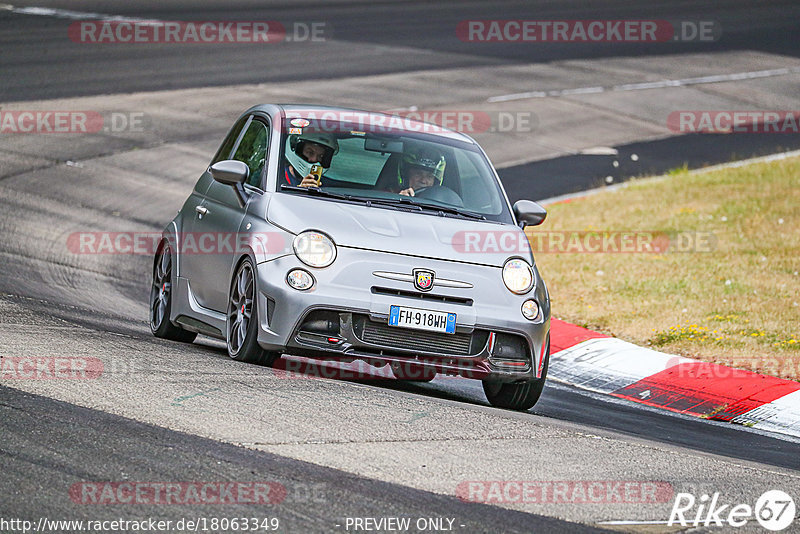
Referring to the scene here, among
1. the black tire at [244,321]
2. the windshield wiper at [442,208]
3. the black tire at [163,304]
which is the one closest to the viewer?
the black tire at [244,321]

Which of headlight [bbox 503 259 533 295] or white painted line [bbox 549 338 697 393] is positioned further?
white painted line [bbox 549 338 697 393]

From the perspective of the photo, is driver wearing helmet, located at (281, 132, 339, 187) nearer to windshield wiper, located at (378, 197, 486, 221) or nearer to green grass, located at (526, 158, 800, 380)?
windshield wiper, located at (378, 197, 486, 221)

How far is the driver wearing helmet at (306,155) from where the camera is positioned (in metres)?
8.91

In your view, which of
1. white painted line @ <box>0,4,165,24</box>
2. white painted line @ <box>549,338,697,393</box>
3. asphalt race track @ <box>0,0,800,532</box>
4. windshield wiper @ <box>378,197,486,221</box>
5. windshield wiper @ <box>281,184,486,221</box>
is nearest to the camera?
asphalt race track @ <box>0,0,800,532</box>

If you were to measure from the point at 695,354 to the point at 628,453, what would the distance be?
4.29 meters

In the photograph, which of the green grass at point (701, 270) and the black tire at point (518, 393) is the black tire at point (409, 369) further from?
the green grass at point (701, 270)

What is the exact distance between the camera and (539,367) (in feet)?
27.9

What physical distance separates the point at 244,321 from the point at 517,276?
5.84 feet

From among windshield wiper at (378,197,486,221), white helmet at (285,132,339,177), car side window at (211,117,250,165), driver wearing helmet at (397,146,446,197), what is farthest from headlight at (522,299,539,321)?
car side window at (211,117,250,165)

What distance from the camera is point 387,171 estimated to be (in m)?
9.13

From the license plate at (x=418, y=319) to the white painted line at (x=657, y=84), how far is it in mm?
16726

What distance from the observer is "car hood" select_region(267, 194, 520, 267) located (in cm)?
820

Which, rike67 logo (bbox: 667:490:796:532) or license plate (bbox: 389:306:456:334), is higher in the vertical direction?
license plate (bbox: 389:306:456:334)

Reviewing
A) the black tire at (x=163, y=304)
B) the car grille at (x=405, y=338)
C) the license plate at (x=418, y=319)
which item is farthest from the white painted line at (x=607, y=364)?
the black tire at (x=163, y=304)
